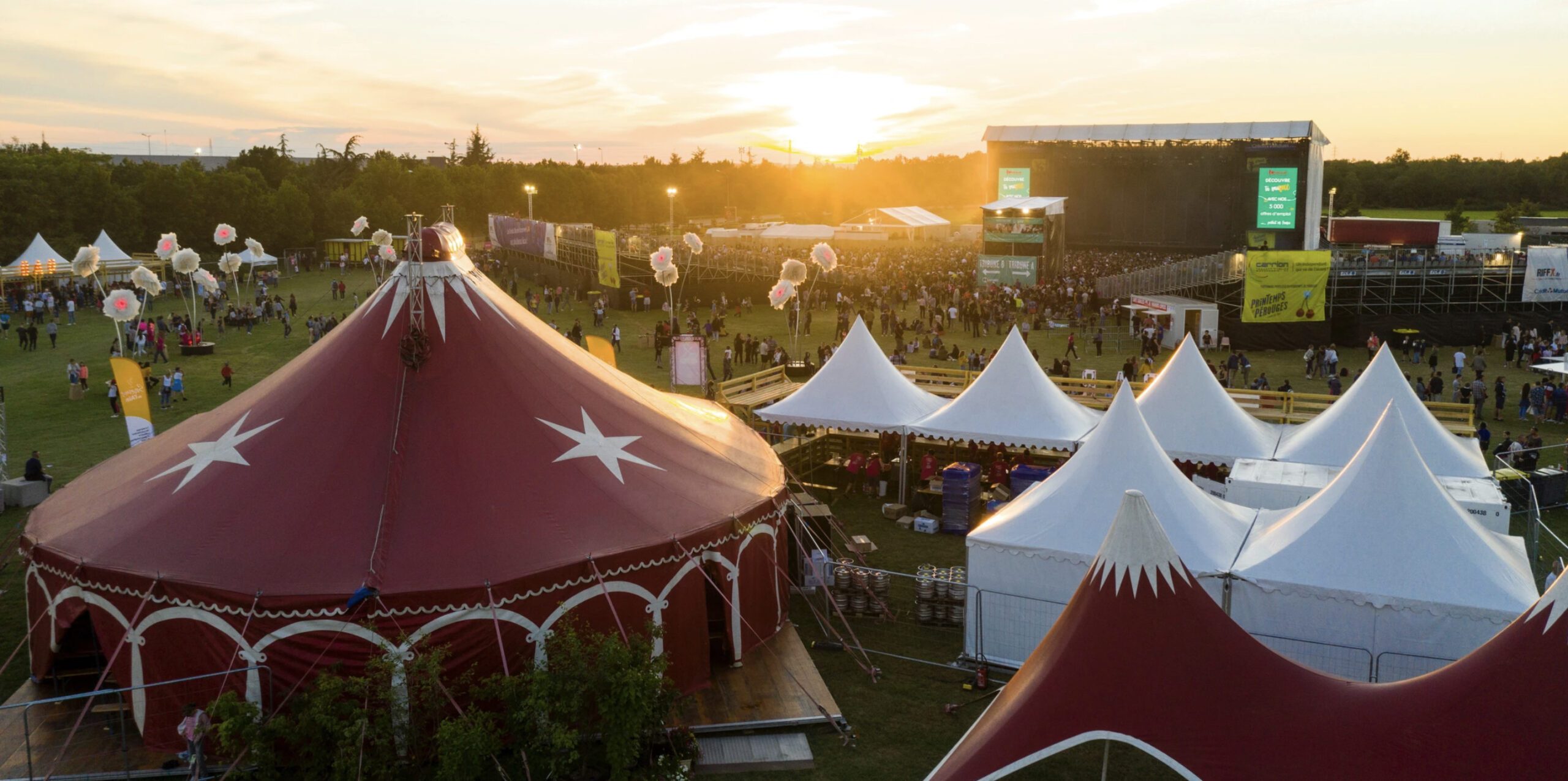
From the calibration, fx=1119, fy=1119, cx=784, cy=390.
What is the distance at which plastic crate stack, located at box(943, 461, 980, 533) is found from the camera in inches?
656

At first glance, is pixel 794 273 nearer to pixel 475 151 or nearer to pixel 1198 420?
pixel 1198 420

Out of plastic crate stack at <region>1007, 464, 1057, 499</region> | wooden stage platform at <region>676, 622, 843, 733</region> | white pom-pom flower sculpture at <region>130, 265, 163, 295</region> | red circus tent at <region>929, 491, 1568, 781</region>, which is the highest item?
white pom-pom flower sculpture at <region>130, 265, 163, 295</region>

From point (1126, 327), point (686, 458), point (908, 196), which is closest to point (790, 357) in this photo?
point (1126, 327)

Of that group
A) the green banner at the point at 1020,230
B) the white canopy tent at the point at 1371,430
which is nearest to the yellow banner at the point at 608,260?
the green banner at the point at 1020,230

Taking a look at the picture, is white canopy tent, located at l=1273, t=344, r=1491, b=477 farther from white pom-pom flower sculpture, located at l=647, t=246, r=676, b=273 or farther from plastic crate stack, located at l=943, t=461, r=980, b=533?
white pom-pom flower sculpture, located at l=647, t=246, r=676, b=273

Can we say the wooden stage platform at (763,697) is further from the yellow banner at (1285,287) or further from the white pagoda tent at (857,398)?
the yellow banner at (1285,287)

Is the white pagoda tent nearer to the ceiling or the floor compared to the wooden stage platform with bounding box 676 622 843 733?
nearer to the ceiling

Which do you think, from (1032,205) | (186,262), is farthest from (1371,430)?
(1032,205)

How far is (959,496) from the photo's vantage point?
16.7 m

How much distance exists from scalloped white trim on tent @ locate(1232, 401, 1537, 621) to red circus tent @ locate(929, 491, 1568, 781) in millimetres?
3089

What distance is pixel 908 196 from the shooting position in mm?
132375

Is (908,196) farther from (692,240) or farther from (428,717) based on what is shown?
(428,717)

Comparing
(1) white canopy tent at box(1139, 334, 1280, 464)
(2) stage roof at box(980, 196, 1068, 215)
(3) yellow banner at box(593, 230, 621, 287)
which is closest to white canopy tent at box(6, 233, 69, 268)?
(3) yellow banner at box(593, 230, 621, 287)

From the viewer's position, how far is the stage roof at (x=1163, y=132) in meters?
51.1
